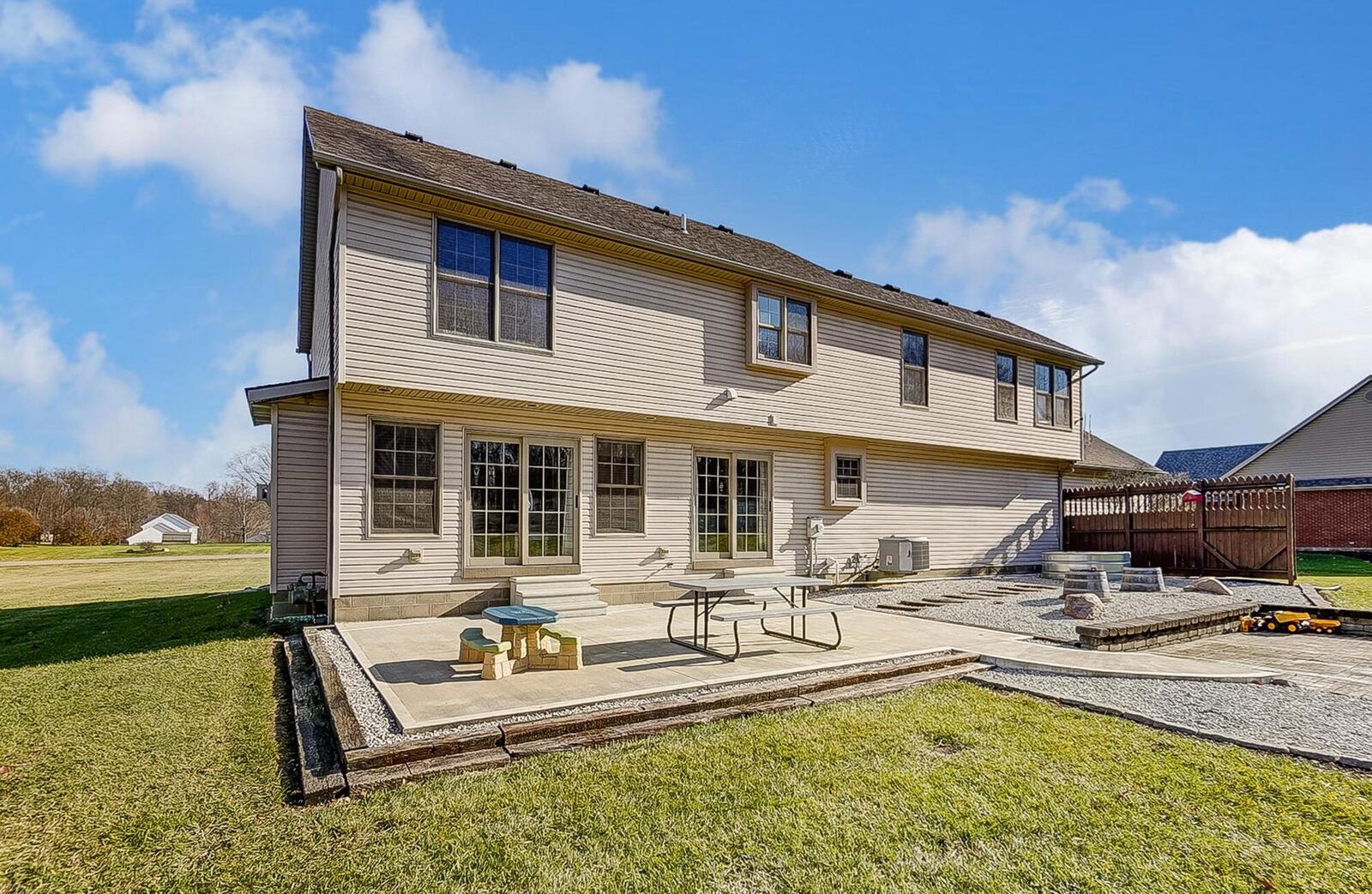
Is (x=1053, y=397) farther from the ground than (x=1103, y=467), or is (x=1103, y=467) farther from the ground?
(x=1053, y=397)

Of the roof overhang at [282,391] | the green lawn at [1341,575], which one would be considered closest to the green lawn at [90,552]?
the roof overhang at [282,391]

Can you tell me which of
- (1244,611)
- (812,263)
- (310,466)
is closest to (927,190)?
(812,263)

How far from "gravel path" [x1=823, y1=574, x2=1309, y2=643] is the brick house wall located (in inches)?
689

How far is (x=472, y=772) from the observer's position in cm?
388

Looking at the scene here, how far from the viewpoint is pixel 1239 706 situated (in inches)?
209

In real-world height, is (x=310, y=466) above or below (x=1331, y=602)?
above

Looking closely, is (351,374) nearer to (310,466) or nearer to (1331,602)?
(310,466)

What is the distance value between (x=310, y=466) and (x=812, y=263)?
37.4 feet

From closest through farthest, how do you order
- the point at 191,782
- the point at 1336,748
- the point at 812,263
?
A: the point at 191,782, the point at 1336,748, the point at 812,263

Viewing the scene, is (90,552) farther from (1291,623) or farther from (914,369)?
(1291,623)

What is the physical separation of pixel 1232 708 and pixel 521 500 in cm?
810

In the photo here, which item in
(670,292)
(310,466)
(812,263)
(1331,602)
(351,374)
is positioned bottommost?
(1331,602)

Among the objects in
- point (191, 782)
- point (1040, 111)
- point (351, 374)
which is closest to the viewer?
point (191, 782)

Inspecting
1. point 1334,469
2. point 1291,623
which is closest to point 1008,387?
point 1291,623
